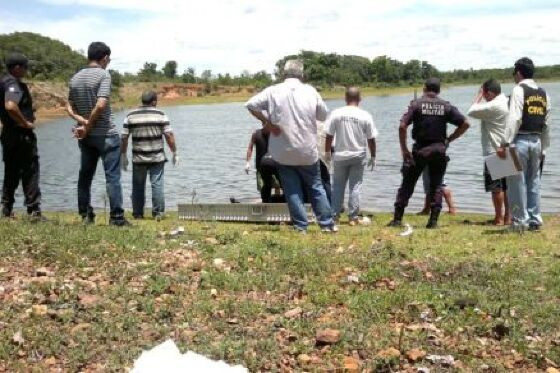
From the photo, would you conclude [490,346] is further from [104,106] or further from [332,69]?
[332,69]

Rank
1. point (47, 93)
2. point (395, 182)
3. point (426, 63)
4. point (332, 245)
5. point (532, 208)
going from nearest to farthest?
point (332, 245) < point (532, 208) < point (395, 182) < point (47, 93) < point (426, 63)

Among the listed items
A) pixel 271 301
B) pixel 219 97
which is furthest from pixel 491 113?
pixel 219 97

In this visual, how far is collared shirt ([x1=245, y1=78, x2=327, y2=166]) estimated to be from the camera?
8.23 metres

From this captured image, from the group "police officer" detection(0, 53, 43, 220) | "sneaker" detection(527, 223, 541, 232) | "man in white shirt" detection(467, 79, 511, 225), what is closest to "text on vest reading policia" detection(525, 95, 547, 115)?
"man in white shirt" detection(467, 79, 511, 225)

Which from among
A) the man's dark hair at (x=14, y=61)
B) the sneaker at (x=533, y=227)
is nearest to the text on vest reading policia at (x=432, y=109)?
the sneaker at (x=533, y=227)

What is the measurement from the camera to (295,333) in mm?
5043

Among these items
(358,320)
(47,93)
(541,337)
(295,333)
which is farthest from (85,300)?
(47,93)

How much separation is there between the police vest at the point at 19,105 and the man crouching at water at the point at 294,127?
2.93 meters

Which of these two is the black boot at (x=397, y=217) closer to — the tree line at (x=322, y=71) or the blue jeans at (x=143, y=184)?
the blue jeans at (x=143, y=184)

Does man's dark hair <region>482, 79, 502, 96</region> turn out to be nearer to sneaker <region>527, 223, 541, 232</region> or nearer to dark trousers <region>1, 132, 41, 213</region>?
sneaker <region>527, 223, 541, 232</region>

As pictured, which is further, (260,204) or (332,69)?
(332,69)

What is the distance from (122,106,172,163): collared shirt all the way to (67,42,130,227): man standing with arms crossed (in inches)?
69.1

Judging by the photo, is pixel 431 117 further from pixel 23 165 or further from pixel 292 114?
pixel 23 165

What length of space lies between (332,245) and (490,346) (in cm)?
275
